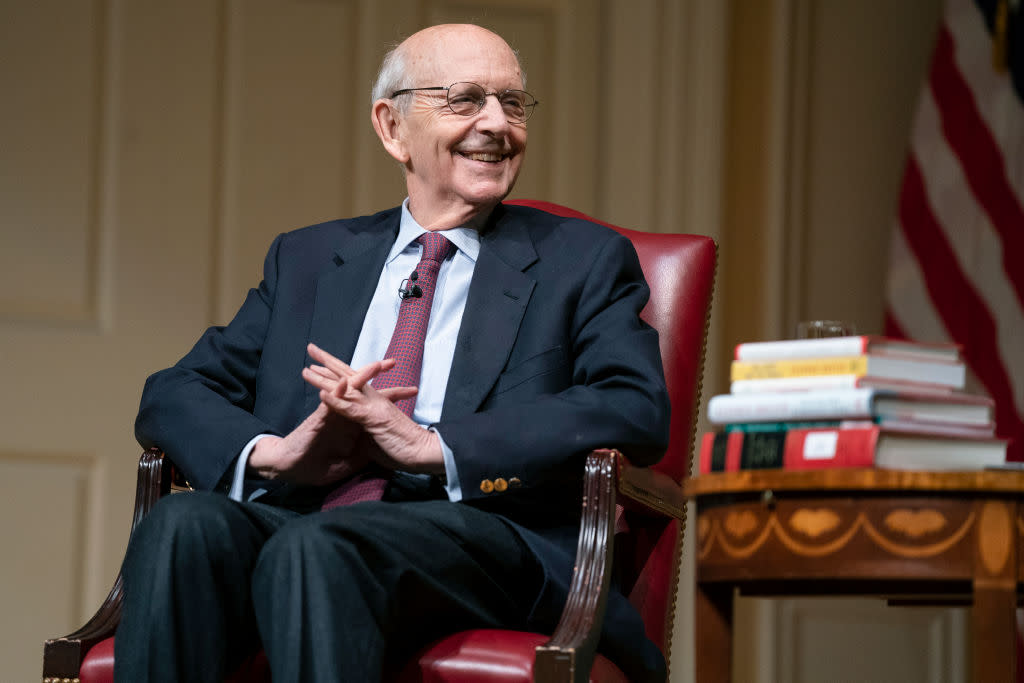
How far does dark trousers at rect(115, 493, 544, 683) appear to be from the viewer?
1.48 metres

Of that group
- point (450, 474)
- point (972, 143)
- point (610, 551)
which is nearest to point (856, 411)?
point (610, 551)

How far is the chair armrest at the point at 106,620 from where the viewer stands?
66.3 inches

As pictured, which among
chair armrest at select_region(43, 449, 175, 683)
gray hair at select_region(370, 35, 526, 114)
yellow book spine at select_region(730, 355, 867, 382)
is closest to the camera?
yellow book spine at select_region(730, 355, 867, 382)

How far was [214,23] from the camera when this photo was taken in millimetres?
3348

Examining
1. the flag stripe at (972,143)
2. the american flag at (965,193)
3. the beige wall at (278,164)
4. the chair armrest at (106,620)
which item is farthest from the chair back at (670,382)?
the flag stripe at (972,143)

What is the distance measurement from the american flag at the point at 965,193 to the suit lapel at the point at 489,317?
157 cm

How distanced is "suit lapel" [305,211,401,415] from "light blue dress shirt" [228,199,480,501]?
1 cm

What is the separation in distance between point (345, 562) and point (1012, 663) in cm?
75

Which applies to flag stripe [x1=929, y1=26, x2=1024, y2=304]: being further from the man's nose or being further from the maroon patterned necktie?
the maroon patterned necktie

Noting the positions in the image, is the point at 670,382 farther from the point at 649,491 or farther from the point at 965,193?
the point at 965,193

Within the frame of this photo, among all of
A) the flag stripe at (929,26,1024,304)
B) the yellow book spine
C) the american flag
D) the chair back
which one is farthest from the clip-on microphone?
the flag stripe at (929,26,1024,304)

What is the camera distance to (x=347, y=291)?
2141 mm

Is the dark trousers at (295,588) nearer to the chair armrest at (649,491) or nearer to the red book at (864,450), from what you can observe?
the chair armrest at (649,491)

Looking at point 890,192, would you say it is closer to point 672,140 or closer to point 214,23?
point 672,140
